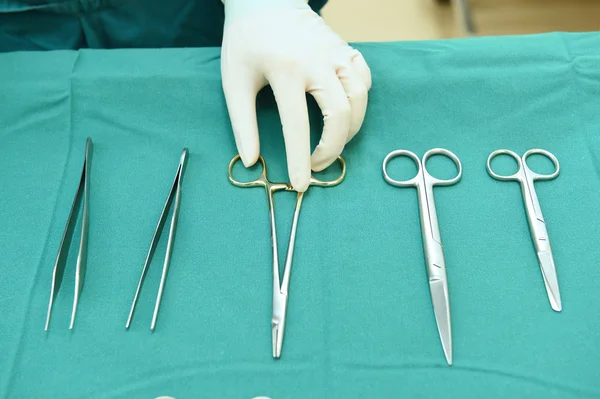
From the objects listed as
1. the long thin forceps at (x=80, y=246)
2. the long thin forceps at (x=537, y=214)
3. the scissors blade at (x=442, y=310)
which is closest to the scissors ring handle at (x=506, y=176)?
the long thin forceps at (x=537, y=214)

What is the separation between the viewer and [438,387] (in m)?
0.69

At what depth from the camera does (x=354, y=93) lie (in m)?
0.85

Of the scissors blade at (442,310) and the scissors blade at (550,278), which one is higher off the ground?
the scissors blade at (550,278)

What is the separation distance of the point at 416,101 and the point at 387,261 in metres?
0.30

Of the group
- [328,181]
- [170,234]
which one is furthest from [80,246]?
[328,181]

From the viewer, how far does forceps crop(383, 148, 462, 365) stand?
2.35 ft

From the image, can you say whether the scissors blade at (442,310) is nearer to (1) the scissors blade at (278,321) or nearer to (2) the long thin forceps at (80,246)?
(1) the scissors blade at (278,321)

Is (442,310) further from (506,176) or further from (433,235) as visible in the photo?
(506,176)

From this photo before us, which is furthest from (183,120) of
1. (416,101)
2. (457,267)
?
(457,267)

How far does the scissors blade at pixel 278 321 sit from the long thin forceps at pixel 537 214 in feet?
1.17

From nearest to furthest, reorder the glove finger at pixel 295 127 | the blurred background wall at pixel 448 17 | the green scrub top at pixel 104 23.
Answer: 1. the glove finger at pixel 295 127
2. the green scrub top at pixel 104 23
3. the blurred background wall at pixel 448 17

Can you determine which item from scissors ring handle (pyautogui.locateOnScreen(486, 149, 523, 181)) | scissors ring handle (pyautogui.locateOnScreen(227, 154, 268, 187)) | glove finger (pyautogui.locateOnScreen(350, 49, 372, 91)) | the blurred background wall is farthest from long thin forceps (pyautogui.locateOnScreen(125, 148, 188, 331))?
the blurred background wall

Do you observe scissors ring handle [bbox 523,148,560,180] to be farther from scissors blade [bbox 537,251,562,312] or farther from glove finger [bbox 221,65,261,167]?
glove finger [bbox 221,65,261,167]

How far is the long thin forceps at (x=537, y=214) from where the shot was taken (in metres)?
0.75
